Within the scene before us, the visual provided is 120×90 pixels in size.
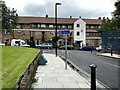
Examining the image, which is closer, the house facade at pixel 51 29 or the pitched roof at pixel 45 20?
the house facade at pixel 51 29

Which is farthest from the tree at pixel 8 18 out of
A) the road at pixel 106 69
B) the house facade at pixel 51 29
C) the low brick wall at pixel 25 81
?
the low brick wall at pixel 25 81

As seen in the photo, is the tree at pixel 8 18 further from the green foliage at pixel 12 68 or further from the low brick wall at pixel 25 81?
the low brick wall at pixel 25 81

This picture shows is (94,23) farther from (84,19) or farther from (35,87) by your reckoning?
(35,87)

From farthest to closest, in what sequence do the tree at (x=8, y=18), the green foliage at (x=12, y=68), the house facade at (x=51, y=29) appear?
1. the house facade at (x=51, y=29)
2. the tree at (x=8, y=18)
3. the green foliage at (x=12, y=68)

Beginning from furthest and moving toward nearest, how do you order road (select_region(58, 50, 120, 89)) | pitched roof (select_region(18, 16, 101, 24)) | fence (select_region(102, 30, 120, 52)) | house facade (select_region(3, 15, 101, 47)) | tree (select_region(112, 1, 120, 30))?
pitched roof (select_region(18, 16, 101, 24)), house facade (select_region(3, 15, 101, 47)), tree (select_region(112, 1, 120, 30)), fence (select_region(102, 30, 120, 52)), road (select_region(58, 50, 120, 89))

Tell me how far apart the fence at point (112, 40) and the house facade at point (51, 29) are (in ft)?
135

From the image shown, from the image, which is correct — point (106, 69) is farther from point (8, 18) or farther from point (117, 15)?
point (8, 18)

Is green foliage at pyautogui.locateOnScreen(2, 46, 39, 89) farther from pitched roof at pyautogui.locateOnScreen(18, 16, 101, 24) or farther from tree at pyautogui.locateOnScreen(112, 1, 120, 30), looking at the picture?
pitched roof at pyautogui.locateOnScreen(18, 16, 101, 24)

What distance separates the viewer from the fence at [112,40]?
39638 millimetres

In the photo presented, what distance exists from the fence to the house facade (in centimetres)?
4108

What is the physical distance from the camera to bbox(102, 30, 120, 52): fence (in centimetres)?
3964

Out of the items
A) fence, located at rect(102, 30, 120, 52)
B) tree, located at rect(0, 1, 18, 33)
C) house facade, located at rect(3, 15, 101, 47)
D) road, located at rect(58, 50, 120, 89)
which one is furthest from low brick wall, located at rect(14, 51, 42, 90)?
house facade, located at rect(3, 15, 101, 47)

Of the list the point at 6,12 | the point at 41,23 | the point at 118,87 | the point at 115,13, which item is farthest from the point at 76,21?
the point at 118,87

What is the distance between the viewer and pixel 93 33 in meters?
94.9
